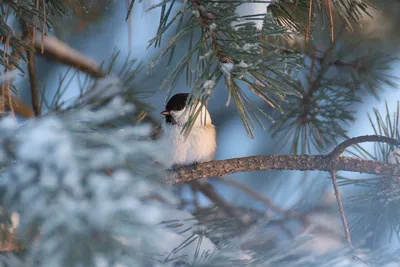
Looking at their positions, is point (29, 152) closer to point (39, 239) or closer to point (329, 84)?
point (39, 239)

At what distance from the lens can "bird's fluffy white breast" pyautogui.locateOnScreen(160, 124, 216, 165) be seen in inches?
40.4

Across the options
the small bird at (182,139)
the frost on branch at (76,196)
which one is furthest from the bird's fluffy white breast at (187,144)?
the frost on branch at (76,196)

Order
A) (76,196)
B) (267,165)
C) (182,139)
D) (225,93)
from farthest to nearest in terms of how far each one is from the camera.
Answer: (225,93)
(182,139)
(267,165)
(76,196)

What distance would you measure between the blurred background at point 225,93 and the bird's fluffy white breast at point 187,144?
7 centimetres

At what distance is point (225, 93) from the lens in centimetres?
154

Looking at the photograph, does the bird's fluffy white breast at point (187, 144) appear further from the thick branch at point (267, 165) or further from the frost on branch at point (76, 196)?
the frost on branch at point (76, 196)

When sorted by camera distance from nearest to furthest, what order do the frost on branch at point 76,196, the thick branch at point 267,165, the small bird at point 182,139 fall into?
the frost on branch at point 76,196
the thick branch at point 267,165
the small bird at point 182,139

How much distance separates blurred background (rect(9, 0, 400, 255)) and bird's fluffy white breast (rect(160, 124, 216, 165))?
0.25 feet

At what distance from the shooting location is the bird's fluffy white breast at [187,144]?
1.03 metres

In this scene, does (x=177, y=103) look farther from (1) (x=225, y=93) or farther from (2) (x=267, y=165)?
(1) (x=225, y=93)

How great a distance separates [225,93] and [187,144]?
55cm

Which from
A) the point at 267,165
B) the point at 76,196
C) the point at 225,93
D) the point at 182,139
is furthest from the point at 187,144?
the point at 76,196

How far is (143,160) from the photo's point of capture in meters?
0.39

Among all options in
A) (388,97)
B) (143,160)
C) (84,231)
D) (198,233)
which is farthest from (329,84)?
(84,231)
